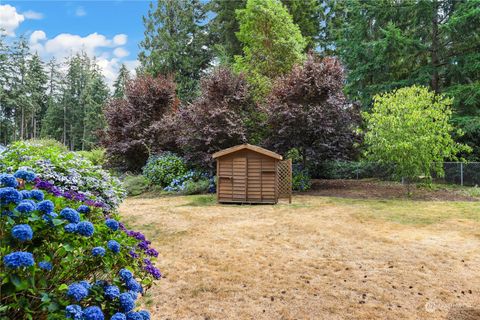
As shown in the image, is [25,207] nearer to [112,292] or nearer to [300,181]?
[112,292]

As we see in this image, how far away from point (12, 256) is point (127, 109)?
12.6 metres

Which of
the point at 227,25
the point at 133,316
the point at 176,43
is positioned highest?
the point at 227,25

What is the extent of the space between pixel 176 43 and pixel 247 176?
57.0 ft

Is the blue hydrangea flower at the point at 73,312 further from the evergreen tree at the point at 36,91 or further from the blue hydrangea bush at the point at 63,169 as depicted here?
the evergreen tree at the point at 36,91

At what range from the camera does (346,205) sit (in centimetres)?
804

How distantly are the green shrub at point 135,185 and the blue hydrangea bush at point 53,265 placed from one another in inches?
355

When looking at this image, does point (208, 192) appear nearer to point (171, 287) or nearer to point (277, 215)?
point (277, 215)

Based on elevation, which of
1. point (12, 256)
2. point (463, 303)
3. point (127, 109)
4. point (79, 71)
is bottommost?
point (463, 303)

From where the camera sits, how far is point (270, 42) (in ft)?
50.0

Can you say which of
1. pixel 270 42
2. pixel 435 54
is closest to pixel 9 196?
pixel 270 42

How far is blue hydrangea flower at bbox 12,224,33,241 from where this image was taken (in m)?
1.40

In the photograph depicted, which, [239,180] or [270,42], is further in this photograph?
[270,42]

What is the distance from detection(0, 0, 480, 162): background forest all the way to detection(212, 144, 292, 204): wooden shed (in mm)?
2168

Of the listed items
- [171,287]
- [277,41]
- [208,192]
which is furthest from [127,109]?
[171,287]
